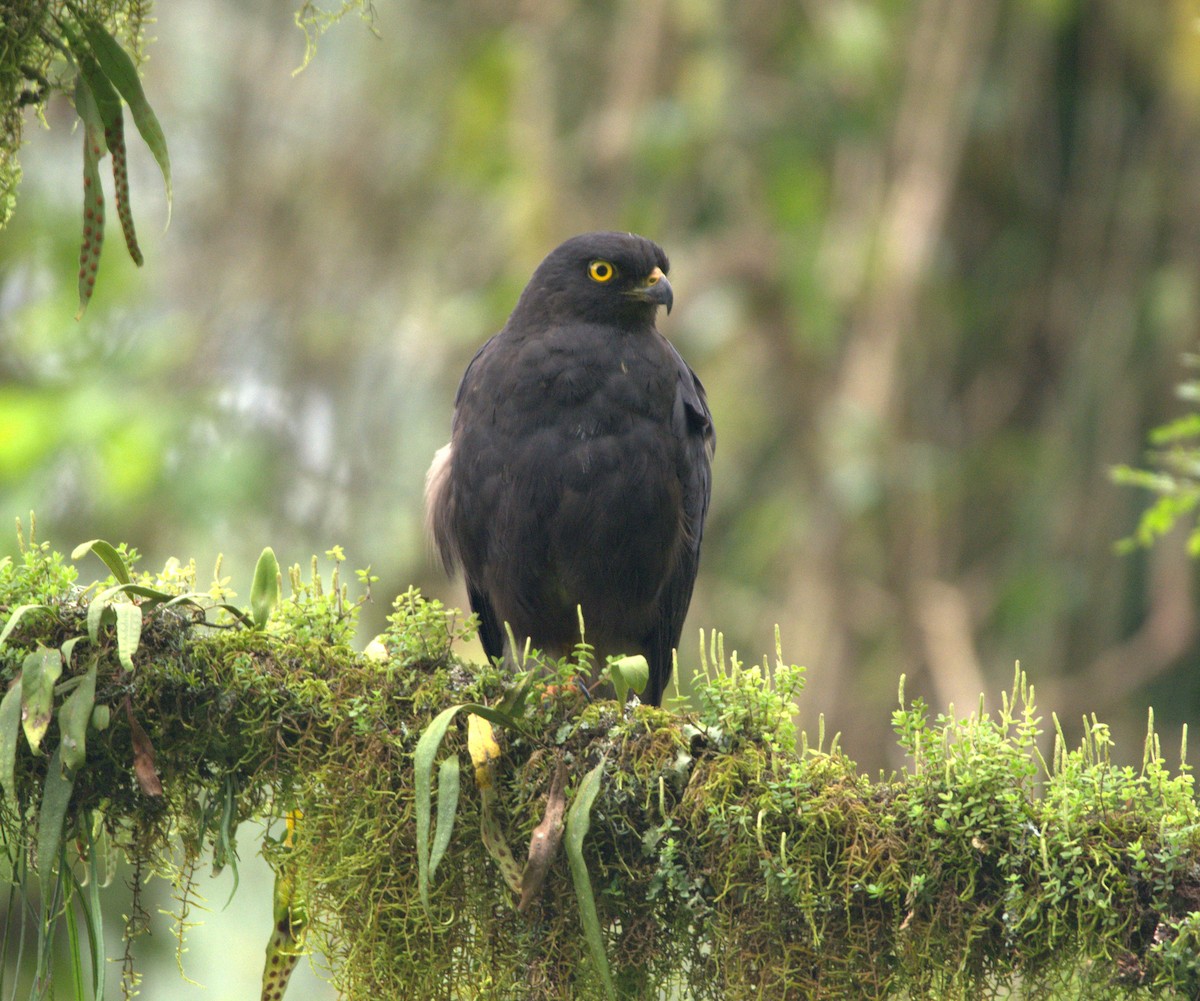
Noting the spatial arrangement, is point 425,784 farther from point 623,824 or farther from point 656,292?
point 656,292

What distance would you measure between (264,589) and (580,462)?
160cm

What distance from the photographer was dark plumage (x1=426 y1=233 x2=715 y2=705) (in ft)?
15.1

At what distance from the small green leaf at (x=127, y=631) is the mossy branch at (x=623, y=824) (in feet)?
0.21

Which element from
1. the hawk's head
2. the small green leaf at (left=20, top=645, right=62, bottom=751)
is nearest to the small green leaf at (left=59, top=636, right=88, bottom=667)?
the small green leaf at (left=20, top=645, right=62, bottom=751)

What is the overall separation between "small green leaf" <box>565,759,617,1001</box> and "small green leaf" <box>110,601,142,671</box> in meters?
0.93

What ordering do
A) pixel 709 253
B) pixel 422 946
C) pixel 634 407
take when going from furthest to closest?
pixel 709 253, pixel 634 407, pixel 422 946

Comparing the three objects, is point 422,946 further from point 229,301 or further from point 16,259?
point 229,301

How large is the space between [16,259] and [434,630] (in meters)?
5.21

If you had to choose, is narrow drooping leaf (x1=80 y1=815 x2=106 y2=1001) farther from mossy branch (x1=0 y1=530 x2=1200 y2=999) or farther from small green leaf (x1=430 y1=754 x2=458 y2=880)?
small green leaf (x1=430 y1=754 x2=458 y2=880)

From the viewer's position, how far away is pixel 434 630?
3223mm

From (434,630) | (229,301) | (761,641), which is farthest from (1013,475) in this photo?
(434,630)

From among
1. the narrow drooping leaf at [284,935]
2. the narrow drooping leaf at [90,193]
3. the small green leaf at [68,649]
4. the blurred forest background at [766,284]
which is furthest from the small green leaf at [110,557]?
the blurred forest background at [766,284]

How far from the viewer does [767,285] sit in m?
9.09

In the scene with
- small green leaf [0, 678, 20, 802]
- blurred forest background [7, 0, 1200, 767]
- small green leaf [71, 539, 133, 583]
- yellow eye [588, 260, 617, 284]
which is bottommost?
small green leaf [0, 678, 20, 802]
